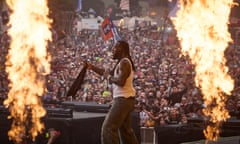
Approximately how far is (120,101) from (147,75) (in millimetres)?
11317

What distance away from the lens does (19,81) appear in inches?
380

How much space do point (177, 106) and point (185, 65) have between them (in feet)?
20.4

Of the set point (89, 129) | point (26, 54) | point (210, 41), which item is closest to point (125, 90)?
point (89, 129)

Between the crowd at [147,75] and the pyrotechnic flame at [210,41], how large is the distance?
702 millimetres

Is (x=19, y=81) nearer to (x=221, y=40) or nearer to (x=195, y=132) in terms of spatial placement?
(x=195, y=132)

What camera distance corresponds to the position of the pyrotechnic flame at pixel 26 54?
373 inches

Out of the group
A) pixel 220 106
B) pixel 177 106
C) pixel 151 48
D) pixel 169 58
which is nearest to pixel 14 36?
pixel 220 106

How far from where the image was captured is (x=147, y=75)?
60.3 feet

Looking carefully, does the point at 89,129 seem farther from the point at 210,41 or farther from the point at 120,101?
the point at 210,41

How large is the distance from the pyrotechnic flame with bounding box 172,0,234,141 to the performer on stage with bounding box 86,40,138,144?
342 centimetres

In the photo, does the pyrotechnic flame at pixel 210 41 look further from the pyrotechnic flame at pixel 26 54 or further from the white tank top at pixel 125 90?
the white tank top at pixel 125 90

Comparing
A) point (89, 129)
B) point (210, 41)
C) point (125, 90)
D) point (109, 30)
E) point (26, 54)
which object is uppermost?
point (109, 30)

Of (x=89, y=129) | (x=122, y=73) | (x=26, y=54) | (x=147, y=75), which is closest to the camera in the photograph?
(x=122, y=73)

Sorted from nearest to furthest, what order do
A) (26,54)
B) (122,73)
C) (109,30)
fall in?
(122,73)
(26,54)
(109,30)
